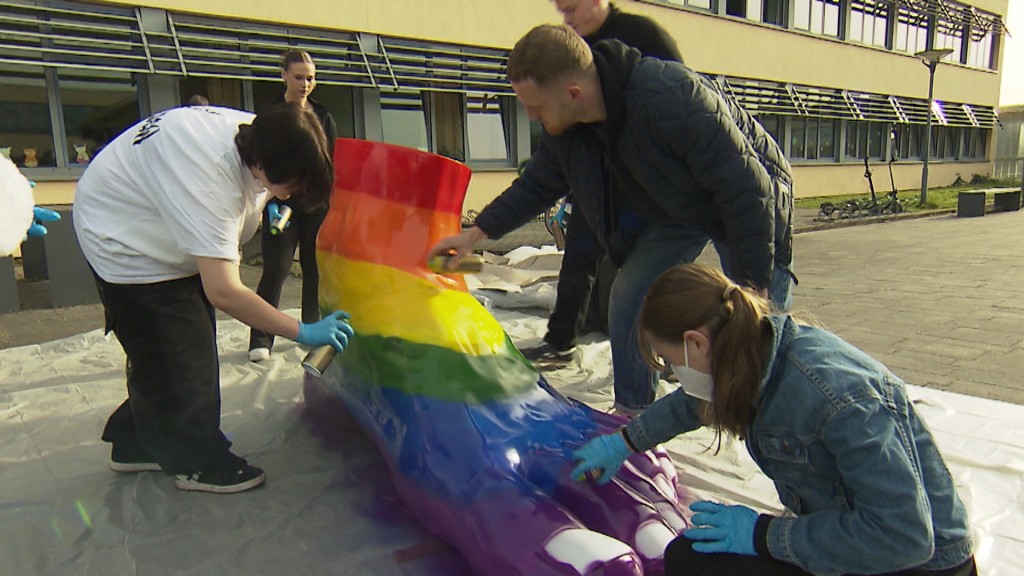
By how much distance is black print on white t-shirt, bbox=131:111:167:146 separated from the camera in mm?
2355

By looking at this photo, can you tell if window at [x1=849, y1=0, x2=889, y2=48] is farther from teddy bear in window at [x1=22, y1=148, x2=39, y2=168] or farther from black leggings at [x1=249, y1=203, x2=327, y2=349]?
black leggings at [x1=249, y1=203, x2=327, y2=349]

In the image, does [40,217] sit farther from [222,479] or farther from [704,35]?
[704,35]

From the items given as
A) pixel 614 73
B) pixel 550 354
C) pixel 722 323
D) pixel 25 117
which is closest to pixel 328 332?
Answer: pixel 614 73

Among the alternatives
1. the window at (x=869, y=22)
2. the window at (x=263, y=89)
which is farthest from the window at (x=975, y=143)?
the window at (x=263, y=89)

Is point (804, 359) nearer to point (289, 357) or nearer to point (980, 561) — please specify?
point (980, 561)

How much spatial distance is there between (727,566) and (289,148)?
5.06ft

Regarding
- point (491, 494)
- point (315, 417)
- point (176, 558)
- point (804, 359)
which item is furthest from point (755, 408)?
point (315, 417)

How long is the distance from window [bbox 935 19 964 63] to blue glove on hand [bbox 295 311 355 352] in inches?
1056

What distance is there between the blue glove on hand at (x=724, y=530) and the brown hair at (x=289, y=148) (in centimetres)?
136

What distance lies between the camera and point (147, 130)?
2391 millimetres

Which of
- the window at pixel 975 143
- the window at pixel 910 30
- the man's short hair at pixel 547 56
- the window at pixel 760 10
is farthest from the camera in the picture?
the window at pixel 975 143

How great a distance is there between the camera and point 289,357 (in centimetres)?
423

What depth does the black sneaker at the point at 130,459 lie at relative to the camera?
9.22 ft

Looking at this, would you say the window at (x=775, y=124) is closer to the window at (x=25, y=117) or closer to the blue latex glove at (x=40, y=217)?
the window at (x=25, y=117)
